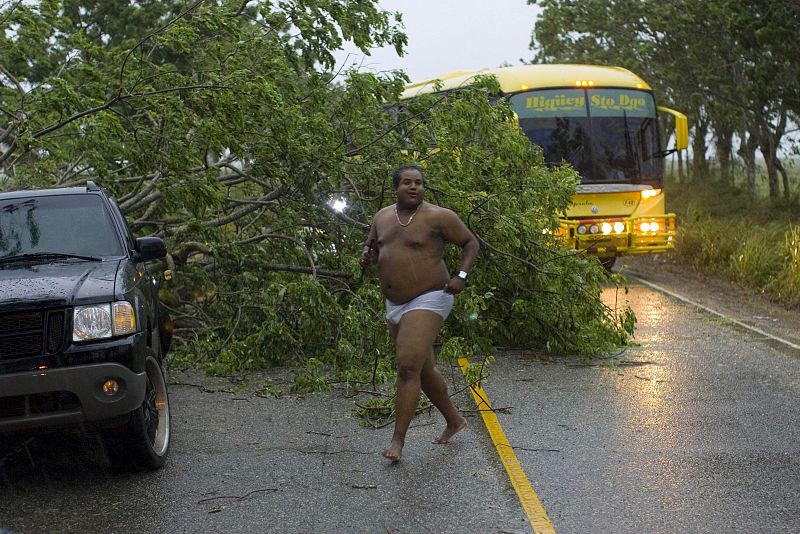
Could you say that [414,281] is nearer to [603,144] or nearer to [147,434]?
[147,434]

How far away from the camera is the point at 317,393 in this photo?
9602 mm

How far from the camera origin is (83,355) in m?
6.48

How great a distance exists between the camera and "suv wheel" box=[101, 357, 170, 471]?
670 centimetres

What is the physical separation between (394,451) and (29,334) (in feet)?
7.43

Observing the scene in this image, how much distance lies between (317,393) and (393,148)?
3.21 meters

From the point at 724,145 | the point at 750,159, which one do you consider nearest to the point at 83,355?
the point at 750,159

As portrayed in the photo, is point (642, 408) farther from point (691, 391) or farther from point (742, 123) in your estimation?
point (742, 123)

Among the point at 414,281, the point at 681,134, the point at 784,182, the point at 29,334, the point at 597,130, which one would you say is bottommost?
the point at 29,334

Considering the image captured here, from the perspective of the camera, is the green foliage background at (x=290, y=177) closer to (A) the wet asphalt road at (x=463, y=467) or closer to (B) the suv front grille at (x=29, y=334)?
(A) the wet asphalt road at (x=463, y=467)

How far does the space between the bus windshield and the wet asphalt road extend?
28.7ft

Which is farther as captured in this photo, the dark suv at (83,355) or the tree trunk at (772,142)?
the tree trunk at (772,142)

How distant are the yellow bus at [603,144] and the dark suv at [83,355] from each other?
11.8 meters

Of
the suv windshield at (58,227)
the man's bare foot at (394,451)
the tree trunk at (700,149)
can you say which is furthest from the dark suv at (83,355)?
the tree trunk at (700,149)

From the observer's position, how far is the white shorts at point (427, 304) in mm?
7141
